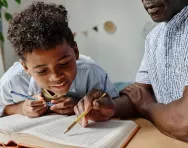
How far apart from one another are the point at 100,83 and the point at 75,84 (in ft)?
0.34

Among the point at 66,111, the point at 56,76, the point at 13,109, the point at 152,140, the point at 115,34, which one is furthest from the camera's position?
the point at 115,34

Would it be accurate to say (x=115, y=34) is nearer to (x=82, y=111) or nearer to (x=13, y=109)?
(x=13, y=109)

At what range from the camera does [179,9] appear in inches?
34.0

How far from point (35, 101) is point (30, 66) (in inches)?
6.2

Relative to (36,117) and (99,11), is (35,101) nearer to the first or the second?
(36,117)

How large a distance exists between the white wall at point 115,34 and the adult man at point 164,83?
1610 millimetres

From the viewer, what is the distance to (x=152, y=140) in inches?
28.6

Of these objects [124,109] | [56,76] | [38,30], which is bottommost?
[124,109]

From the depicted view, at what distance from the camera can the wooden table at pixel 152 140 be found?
70cm

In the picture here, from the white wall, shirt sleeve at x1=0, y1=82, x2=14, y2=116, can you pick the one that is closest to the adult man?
shirt sleeve at x1=0, y1=82, x2=14, y2=116

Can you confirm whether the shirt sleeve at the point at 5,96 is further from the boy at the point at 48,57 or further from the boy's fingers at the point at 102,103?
the boy's fingers at the point at 102,103

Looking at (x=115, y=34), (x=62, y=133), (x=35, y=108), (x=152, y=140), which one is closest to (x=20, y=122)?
(x=35, y=108)

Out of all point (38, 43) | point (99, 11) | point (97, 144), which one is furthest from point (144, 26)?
point (97, 144)

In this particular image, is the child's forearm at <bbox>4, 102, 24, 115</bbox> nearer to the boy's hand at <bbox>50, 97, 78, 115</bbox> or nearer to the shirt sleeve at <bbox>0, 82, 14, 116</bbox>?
the shirt sleeve at <bbox>0, 82, 14, 116</bbox>
